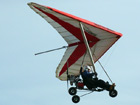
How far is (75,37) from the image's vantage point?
35.6 meters

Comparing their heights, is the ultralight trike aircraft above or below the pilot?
above

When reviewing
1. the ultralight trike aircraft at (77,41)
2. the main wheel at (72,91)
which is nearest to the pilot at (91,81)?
the ultralight trike aircraft at (77,41)

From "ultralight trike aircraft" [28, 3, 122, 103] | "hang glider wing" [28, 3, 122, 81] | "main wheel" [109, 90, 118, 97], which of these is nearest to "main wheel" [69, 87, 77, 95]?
"ultralight trike aircraft" [28, 3, 122, 103]

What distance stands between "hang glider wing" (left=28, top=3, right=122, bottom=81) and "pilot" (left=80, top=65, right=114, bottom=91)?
1.91m

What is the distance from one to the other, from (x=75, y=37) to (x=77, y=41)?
0.93 feet

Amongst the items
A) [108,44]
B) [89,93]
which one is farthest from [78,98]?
[108,44]

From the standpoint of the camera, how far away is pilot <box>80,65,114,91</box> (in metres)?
33.2

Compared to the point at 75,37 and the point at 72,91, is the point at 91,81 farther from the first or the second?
the point at 75,37

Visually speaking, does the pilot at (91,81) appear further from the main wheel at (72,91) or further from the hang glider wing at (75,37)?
the hang glider wing at (75,37)

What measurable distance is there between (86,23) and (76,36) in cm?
295

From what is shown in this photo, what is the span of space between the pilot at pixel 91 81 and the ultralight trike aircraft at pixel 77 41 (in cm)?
23

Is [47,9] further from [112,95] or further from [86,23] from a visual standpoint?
[112,95]

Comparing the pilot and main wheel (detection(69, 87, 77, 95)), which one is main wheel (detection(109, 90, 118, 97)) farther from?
main wheel (detection(69, 87, 77, 95))

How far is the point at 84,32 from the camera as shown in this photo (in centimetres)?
3431
